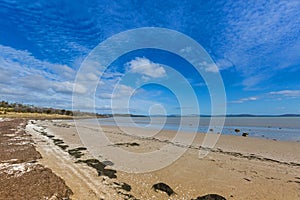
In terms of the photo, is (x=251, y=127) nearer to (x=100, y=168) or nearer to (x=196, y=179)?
(x=196, y=179)

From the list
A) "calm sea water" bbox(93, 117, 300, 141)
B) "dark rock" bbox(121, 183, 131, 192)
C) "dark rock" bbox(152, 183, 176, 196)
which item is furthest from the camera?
"calm sea water" bbox(93, 117, 300, 141)

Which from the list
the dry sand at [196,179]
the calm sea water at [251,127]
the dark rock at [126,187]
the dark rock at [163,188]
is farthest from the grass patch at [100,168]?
the calm sea water at [251,127]

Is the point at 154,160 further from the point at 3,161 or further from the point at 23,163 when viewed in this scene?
the point at 3,161

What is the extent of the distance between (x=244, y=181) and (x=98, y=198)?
21.3 ft

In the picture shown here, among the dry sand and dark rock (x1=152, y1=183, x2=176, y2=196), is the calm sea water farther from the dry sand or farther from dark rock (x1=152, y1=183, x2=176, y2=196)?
dark rock (x1=152, y1=183, x2=176, y2=196)

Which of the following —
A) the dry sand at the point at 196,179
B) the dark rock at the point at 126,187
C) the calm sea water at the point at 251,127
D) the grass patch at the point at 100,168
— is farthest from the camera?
the calm sea water at the point at 251,127

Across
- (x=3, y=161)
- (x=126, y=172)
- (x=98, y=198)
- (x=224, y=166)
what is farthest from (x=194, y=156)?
(x=3, y=161)

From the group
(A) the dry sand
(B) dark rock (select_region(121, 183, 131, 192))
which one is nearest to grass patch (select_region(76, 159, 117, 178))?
(A) the dry sand

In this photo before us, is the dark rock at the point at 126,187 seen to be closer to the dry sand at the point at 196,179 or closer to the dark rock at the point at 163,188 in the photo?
the dry sand at the point at 196,179

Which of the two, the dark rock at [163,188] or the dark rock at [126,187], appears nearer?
the dark rock at [163,188]

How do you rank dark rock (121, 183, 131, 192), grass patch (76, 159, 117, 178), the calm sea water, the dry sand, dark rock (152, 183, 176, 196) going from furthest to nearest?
the calm sea water → grass patch (76, 159, 117, 178) → dark rock (121, 183, 131, 192) → dark rock (152, 183, 176, 196) → the dry sand

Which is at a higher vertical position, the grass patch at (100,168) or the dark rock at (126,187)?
the dark rock at (126,187)

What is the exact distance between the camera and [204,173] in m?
9.80

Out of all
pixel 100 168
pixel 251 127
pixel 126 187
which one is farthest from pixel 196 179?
pixel 251 127
